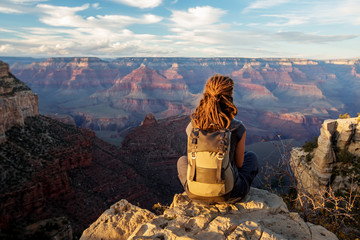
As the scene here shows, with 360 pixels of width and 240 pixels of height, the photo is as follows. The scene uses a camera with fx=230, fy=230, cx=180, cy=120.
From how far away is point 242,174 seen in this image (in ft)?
14.8

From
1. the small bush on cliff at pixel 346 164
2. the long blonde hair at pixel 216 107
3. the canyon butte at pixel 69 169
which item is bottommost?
the canyon butte at pixel 69 169

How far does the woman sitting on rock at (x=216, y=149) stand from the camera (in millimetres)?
3562

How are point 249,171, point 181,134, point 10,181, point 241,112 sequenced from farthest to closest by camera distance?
1. point 241,112
2. point 181,134
3. point 10,181
4. point 249,171

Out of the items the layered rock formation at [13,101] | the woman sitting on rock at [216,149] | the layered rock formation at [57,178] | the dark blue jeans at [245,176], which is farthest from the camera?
the layered rock formation at [13,101]

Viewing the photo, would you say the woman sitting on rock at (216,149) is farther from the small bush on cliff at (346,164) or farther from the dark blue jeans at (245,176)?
the small bush on cliff at (346,164)

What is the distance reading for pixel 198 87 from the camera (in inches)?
7313

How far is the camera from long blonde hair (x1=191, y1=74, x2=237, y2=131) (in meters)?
3.93

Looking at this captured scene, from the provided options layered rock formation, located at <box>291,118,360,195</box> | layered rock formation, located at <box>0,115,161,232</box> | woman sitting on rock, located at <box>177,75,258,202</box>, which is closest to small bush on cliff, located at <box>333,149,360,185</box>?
layered rock formation, located at <box>291,118,360,195</box>

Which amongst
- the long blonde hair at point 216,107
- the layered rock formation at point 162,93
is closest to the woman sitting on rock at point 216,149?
the long blonde hair at point 216,107

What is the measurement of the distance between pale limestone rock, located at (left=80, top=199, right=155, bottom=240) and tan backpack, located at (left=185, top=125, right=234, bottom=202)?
89.9 inches

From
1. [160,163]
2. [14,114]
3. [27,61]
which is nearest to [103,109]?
[160,163]

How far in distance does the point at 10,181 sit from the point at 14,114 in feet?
26.1

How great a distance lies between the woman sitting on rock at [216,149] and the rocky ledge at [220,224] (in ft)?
1.14

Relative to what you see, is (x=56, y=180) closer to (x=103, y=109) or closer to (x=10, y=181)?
(x=10, y=181)
